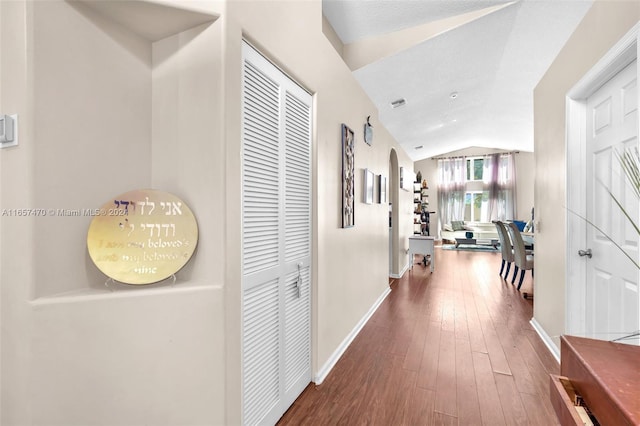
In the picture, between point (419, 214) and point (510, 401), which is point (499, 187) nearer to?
point (419, 214)

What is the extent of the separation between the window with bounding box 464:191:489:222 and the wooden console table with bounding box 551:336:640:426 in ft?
34.6

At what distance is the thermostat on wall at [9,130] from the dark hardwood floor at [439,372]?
71.3 inches

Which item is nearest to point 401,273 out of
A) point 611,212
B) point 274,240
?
point 611,212

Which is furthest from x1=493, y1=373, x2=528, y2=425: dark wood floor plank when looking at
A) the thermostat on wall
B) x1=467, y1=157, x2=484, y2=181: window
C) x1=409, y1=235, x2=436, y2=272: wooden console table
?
x1=467, y1=157, x2=484, y2=181: window

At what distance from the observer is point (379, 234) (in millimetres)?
3984

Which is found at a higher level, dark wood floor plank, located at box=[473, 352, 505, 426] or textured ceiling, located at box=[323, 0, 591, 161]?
textured ceiling, located at box=[323, 0, 591, 161]

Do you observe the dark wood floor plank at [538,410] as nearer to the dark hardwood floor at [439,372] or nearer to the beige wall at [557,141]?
the dark hardwood floor at [439,372]

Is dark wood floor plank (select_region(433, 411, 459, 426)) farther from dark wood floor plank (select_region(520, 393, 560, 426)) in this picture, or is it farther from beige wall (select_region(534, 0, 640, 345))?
beige wall (select_region(534, 0, 640, 345))

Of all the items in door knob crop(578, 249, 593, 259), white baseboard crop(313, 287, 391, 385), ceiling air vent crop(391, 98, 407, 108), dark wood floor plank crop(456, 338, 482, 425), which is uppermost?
ceiling air vent crop(391, 98, 407, 108)

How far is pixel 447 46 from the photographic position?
121 inches

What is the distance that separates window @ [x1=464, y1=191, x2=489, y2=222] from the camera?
34.0 ft

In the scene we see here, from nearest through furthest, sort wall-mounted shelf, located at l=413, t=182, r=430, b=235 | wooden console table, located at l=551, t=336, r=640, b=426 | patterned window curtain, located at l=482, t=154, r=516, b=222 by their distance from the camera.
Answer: wooden console table, located at l=551, t=336, r=640, b=426, wall-mounted shelf, located at l=413, t=182, r=430, b=235, patterned window curtain, located at l=482, t=154, r=516, b=222

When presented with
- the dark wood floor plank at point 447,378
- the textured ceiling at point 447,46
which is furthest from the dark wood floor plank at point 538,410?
the textured ceiling at point 447,46

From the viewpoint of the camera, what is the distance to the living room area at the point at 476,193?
31.8 feet
